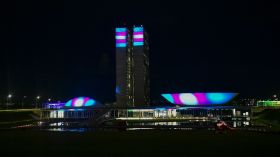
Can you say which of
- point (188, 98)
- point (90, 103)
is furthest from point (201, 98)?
point (90, 103)

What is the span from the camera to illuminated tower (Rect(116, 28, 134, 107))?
143 m

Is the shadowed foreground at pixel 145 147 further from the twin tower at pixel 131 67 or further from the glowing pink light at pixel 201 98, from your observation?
the twin tower at pixel 131 67

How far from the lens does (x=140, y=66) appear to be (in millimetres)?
151375

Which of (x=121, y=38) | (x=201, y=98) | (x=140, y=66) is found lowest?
(x=201, y=98)

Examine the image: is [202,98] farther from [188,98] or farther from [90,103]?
[90,103]

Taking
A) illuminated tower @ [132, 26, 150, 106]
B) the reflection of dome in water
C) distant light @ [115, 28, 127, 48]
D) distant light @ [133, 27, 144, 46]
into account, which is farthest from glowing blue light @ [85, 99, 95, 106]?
distant light @ [133, 27, 144, 46]

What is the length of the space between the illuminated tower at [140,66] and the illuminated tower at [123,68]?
123 inches

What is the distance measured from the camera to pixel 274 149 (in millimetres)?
21016

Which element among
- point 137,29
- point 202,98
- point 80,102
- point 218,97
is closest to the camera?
point 202,98

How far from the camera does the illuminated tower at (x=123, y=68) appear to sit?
14312 cm

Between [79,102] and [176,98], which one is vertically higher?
[176,98]

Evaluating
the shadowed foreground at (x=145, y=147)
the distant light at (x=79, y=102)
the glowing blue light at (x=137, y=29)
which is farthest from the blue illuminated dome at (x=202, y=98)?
the shadowed foreground at (x=145, y=147)

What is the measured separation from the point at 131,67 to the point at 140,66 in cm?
333

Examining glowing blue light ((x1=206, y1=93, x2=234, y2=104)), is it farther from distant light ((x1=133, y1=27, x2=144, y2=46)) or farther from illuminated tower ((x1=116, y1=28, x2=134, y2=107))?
distant light ((x1=133, y1=27, x2=144, y2=46))
